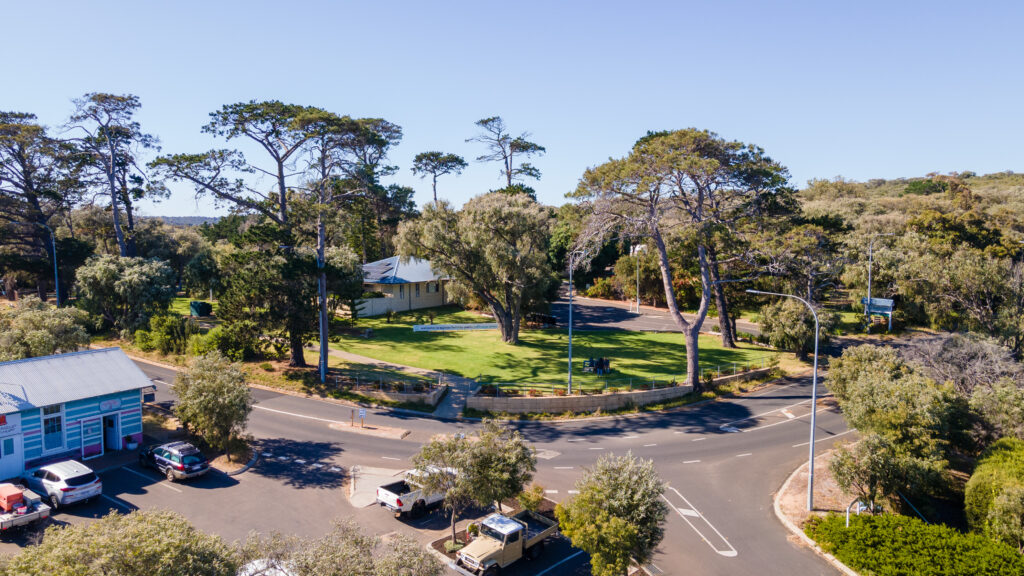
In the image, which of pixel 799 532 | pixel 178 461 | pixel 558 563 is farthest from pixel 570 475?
pixel 178 461

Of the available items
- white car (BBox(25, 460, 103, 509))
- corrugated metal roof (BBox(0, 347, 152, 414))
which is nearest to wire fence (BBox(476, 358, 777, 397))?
corrugated metal roof (BBox(0, 347, 152, 414))

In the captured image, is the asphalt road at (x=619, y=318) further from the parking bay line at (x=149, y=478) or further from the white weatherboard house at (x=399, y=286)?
the parking bay line at (x=149, y=478)

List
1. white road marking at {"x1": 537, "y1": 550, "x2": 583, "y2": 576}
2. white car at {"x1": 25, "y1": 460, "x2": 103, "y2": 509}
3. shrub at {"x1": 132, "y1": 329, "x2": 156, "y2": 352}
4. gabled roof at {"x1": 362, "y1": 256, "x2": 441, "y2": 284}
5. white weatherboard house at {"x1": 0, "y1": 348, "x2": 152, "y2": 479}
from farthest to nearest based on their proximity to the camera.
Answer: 1. gabled roof at {"x1": 362, "y1": 256, "x2": 441, "y2": 284}
2. shrub at {"x1": 132, "y1": 329, "x2": 156, "y2": 352}
3. white weatherboard house at {"x1": 0, "y1": 348, "x2": 152, "y2": 479}
4. white car at {"x1": 25, "y1": 460, "x2": 103, "y2": 509}
5. white road marking at {"x1": 537, "y1": 550, "x2": 583, "y2": 576}

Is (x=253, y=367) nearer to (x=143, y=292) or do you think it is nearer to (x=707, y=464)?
(x=143, y=292)

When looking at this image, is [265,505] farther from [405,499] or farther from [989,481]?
[989,481]

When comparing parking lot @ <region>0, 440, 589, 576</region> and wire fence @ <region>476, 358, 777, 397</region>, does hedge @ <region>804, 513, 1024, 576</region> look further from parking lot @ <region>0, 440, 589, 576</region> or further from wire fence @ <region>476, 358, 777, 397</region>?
wire fence @ <region>476, 358, 777, 397</region>

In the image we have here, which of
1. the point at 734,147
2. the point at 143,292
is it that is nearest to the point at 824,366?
the point at 734,147
